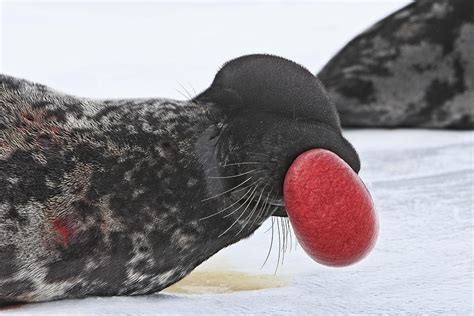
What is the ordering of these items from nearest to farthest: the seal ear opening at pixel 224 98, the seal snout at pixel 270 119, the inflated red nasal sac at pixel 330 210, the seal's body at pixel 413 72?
the inflated red nasal sac at pixel 330 210, the seal snout at pixel 270 119, the seal ear opening at pixel 224 98, the seal's body at pixel 413 72

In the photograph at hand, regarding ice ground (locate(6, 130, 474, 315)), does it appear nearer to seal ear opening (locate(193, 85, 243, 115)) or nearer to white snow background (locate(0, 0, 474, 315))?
white snow background (locate(0, 0, 474, 315))

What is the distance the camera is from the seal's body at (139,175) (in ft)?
6.20

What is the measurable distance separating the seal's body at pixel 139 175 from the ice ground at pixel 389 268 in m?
0.08

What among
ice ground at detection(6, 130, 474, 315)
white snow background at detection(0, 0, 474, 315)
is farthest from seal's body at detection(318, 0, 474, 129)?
ice ground at detection(6, 130, 474, 315)

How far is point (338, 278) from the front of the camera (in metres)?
2.27

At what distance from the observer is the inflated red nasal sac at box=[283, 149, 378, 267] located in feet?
5.96

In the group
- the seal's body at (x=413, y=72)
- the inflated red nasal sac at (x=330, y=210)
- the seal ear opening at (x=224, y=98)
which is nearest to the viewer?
the inflated red nasal sac at (x=330, y=210)

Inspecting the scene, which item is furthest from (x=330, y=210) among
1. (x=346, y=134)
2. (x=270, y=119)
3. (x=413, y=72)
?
(x=413, y=72)

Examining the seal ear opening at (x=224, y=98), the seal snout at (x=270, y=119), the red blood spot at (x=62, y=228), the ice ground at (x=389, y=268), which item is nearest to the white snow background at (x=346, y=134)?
the ice ground at (x=389, y=268)

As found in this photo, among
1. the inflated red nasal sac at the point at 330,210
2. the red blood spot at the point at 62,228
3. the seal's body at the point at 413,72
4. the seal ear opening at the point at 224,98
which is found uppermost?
the seal ear opening at the point at 224,98

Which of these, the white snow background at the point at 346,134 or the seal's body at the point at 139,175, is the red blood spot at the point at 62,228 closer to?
the seal's body at the point at 139,175

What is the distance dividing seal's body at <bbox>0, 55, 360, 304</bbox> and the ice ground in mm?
78

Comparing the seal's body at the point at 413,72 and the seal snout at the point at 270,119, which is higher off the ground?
the seal snout at the point at 270,119

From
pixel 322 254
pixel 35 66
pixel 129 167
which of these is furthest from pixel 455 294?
pixel 35 66
